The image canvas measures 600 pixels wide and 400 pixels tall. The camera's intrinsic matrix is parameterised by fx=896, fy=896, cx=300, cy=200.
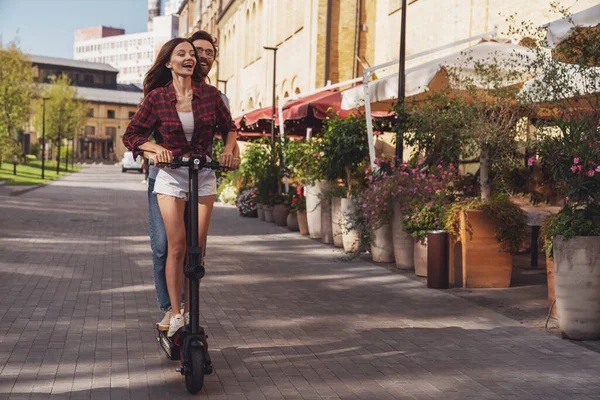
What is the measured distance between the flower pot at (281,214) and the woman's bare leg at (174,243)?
12923 mm

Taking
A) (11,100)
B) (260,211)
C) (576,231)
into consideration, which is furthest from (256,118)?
(11,100)

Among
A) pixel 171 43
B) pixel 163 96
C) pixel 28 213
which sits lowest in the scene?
pixel 28 213

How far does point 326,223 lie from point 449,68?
15.2 feet

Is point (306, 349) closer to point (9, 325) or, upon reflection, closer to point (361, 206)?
point (9, 325)

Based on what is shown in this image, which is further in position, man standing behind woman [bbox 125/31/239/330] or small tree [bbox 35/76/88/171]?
small tree [bbox 35/76/88/171]

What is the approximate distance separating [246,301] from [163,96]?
136 inches

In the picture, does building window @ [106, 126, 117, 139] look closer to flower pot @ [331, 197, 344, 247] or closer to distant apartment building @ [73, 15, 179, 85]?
distant apartment building @ [73, 15, 179, 85]

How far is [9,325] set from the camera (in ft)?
22.5

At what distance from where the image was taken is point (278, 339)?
6660 millimetres

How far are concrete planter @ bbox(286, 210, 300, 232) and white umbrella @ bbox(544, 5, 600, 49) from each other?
32.9 feet

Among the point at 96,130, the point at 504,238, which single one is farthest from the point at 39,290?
the point at 96,130

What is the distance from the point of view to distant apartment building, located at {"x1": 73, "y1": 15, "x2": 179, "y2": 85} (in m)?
155

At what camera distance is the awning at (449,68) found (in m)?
10.6

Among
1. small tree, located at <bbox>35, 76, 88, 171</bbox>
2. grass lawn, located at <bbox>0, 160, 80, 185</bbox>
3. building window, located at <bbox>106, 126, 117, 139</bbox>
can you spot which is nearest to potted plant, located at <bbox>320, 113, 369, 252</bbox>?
grass lawn, located at <bbox>0, 160, 80, 185</bbox>
